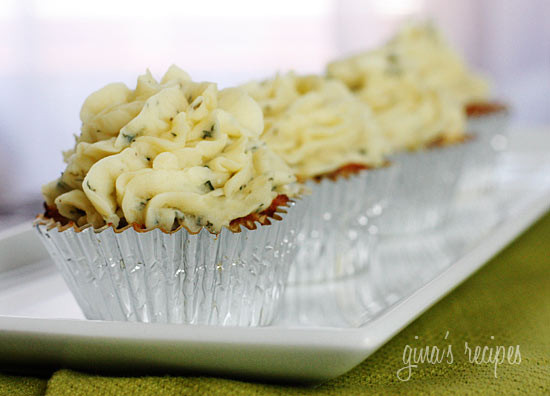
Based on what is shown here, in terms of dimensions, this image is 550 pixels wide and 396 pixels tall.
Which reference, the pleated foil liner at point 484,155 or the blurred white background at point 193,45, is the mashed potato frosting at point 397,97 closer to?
the pleated foil liner at point 484,155

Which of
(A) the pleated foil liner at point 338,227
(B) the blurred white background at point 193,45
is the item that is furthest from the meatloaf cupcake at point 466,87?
(A) the pleated foil liner at point 338,227

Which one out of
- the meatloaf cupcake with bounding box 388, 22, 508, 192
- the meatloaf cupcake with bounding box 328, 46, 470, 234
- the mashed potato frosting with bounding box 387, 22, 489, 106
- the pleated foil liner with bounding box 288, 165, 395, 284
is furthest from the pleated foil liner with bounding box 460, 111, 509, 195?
the pleated foil liner with bounding box 288, 165, 395, 284

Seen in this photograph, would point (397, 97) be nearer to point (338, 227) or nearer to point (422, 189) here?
point (422, 189)

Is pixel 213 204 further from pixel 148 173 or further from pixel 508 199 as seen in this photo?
pixel 508 199

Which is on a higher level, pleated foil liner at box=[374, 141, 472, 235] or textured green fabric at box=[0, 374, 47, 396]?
textured green fabric at box=[0, 374, 47, 396]

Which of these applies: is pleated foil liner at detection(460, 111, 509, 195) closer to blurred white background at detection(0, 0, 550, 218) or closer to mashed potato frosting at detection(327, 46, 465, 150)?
mashed potato frosting at detection(327, 46, 465, 150)

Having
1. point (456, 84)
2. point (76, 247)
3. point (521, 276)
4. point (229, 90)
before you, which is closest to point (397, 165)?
point (521, 276)

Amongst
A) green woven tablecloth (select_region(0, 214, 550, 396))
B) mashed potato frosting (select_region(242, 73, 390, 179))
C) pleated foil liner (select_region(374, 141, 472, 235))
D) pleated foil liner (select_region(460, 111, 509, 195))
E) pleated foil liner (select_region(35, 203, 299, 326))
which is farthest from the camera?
pleated foil liner (select_region(460, 111, 509, 195))
